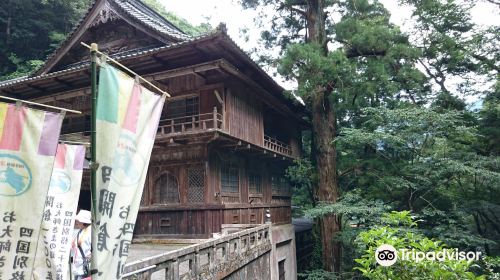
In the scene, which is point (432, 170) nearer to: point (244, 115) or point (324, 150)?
point (324, 150)

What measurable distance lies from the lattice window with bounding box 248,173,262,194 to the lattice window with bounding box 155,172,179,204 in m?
3.58

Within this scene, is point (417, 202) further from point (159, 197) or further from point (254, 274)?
point (159, 197)

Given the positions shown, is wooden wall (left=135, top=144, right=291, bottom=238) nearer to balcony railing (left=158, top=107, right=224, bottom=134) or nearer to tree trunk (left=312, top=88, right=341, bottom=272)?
balcony railing (left=158, top=107, right=224, bottom=134)

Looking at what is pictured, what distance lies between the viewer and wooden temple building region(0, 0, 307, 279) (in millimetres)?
12008

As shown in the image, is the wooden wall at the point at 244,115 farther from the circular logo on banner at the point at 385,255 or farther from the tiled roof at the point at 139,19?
the circular logo on banner at the point at 385,255

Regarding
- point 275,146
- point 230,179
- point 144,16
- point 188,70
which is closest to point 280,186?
point 275,146

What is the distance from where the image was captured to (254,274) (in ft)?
35.8

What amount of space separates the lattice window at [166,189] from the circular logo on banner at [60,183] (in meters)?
7.09

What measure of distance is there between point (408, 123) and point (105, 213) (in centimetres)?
1232

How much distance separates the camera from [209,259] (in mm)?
7496

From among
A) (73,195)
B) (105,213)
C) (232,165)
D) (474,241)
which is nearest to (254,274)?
(232,165)

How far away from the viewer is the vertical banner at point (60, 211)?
16.1 feet

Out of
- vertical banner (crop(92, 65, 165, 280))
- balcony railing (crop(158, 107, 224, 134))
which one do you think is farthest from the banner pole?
balcony railing (crop(158, 107, 224, 134))

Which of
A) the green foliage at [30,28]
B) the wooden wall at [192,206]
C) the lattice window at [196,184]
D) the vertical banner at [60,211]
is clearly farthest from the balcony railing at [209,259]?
the green foliage at [30,28]
